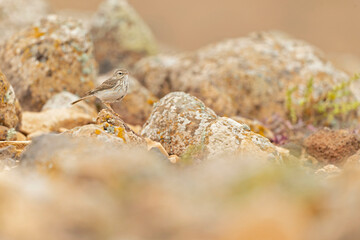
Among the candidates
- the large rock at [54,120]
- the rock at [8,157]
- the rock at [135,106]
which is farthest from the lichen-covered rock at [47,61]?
the rock at [8,157]

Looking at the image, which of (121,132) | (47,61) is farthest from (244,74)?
(121,132)

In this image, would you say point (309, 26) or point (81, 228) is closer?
point (81, 228)

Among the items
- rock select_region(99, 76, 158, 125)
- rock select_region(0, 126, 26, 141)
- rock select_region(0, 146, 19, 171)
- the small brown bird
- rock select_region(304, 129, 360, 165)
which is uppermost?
the small brown bird

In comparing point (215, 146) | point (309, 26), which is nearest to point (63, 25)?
point (215, 146)

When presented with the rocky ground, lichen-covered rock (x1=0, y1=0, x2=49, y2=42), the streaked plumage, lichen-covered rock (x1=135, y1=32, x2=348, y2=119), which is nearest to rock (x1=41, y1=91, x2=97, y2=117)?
the rocky ground

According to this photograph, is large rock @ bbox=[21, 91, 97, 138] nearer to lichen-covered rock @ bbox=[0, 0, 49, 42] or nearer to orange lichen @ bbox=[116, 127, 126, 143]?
orange lichen @ bbox=[116, 127, 126, 143]

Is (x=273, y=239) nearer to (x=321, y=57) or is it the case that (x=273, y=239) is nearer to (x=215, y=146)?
(x=215, y=146)

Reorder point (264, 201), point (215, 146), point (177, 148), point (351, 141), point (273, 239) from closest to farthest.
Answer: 1. point (273, 239)
2. point (264, 201)
3. point (215, 146)
4. point (177, 148)
5. point (351, 141)
